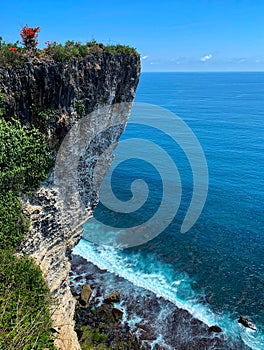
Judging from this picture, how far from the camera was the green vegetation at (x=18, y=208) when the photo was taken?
15.3 metres

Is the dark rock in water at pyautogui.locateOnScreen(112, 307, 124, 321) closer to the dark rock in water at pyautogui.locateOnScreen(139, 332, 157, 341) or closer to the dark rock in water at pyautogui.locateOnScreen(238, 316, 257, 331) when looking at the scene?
the dark rock in water at pyautogui.locateOnScreen(139, 332, 157, 341)

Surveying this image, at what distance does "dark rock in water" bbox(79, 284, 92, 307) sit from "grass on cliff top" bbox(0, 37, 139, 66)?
73.3 ft

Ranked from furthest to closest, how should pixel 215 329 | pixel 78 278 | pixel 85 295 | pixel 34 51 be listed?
1. pixel 78 278
2. pixel 85 295
3. pixel 215 329
4. pixel 34 51

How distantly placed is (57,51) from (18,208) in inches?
354

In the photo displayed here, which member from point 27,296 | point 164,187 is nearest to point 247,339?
point 27,296

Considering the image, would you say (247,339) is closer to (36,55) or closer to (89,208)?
(89,208)

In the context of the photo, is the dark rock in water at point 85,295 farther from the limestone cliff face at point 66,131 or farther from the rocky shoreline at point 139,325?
the limestone cliff face at point 66,131

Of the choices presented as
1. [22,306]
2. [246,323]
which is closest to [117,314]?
[246,323]

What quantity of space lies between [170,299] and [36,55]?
2553 centimetres

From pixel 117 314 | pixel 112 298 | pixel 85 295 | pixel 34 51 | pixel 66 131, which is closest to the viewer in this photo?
pixel 34 51

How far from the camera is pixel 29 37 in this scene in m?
16.4

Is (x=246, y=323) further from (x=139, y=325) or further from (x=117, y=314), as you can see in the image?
(x=117, y=314)

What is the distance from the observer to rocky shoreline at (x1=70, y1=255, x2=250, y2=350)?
2623 cm

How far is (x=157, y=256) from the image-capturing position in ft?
120
